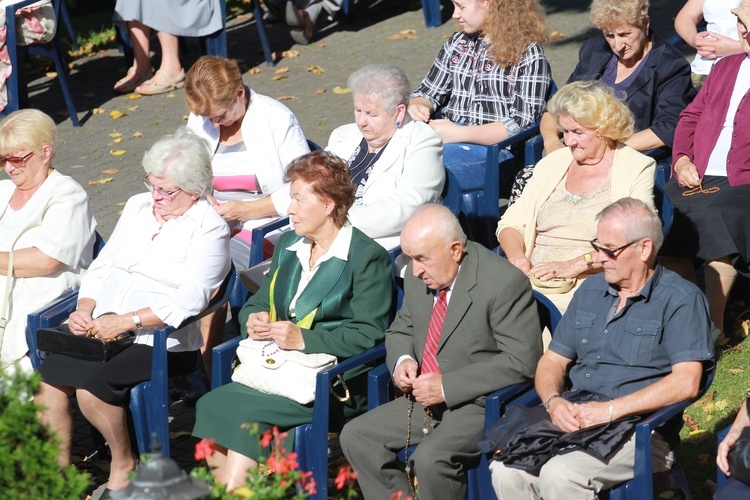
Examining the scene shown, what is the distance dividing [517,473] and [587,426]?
300 millimetres

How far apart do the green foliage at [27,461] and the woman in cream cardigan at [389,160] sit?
273 centimetres

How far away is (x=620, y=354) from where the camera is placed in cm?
401

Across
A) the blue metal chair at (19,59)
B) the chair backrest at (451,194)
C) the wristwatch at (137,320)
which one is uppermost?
the chair backrest at (451,194)

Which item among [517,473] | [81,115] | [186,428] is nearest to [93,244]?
[186,428]

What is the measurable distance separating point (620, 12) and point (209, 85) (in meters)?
2.22

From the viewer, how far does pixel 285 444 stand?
14.5ft

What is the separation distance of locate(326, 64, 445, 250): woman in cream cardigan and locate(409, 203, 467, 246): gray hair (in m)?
0.90

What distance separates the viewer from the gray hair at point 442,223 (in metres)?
4.26

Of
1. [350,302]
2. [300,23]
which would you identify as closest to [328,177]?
[350,302]

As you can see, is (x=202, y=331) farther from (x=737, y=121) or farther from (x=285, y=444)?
(x=737, y=121)

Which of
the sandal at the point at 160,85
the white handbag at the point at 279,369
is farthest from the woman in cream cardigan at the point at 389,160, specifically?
the sandal at the point at 160,85

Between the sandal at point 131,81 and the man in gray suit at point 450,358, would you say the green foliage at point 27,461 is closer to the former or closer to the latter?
the man in gray suit at point 450,358

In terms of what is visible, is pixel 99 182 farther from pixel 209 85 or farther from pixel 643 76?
pixel 643 76

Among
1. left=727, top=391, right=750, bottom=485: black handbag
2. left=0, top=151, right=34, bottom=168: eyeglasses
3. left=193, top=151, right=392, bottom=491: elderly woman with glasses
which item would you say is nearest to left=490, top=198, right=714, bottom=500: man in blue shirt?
left=727, top=391, right=750, bottom=485: black handbag
